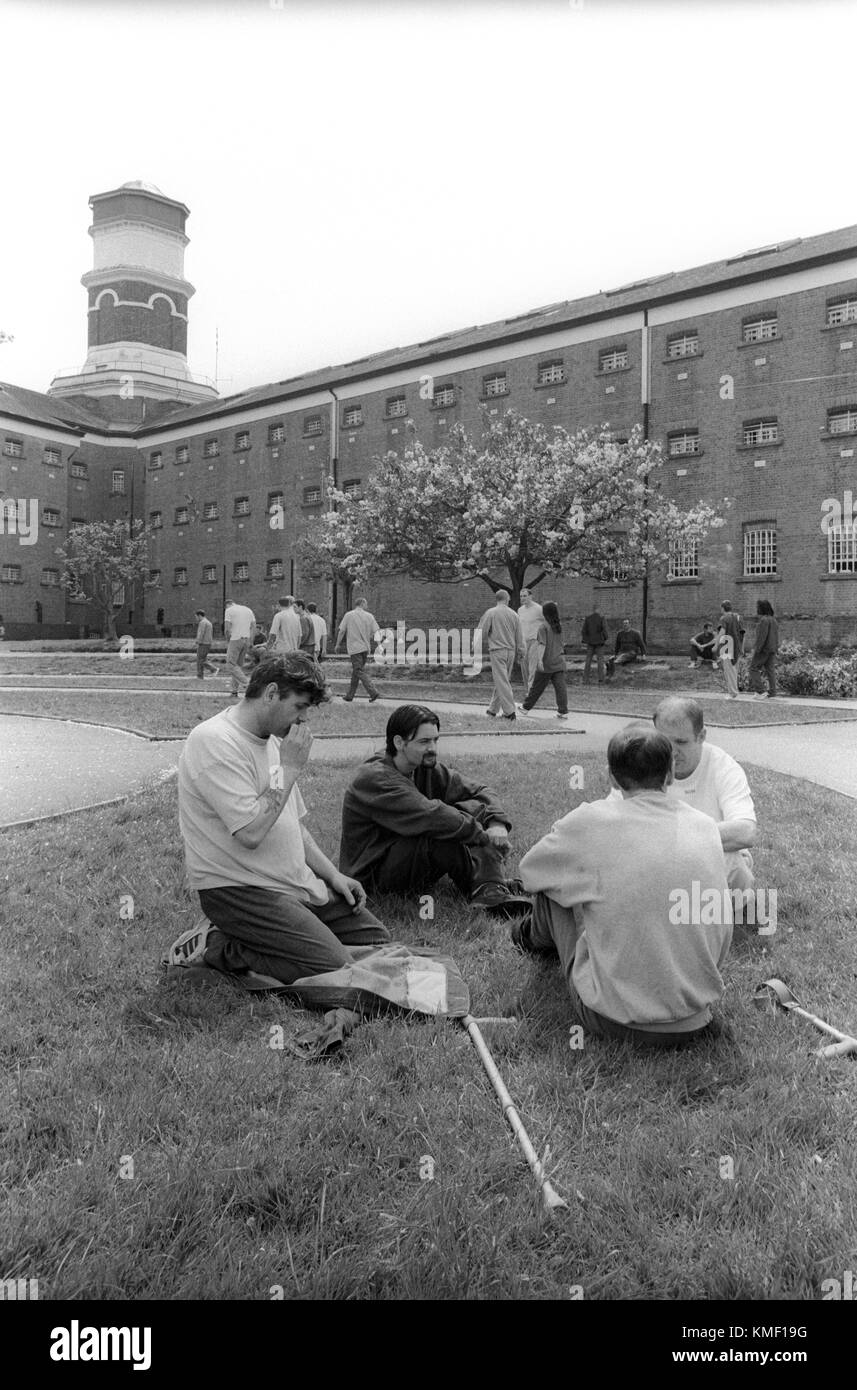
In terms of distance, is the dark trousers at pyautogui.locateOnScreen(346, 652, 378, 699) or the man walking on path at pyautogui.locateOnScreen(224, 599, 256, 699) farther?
the man walking on path at pyautogui.locateOnScreen(224, 599, 256, 699)

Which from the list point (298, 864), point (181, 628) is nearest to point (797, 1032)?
point (298, 864)

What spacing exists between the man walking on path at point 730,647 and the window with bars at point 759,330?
42.5ft

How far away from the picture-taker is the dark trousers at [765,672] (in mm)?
20750

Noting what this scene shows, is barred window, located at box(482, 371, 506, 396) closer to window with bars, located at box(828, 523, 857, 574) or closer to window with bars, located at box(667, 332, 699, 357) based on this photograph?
window with bars, located at box(667, 332, 699, 357)

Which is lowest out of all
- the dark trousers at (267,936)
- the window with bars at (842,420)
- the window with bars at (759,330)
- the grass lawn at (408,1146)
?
the grass lawn at (408,1146)

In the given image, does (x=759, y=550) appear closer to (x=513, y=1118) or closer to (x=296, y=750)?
(x=296, y=750)

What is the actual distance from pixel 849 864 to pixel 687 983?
327 centimetres

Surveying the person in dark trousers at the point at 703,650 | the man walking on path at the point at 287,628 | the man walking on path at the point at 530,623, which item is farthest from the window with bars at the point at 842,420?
the man walking on path at the point at 287,628

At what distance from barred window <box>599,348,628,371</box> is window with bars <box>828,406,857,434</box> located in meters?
8.00

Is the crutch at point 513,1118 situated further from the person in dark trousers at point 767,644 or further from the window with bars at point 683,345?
the window with bars at point 683,345

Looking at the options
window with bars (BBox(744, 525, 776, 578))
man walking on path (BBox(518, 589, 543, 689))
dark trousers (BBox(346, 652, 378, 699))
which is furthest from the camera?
window with bars (BBox(744, 525, 776, 578))

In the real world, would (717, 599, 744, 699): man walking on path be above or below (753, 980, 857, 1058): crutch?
above

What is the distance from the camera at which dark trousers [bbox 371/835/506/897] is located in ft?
18.1

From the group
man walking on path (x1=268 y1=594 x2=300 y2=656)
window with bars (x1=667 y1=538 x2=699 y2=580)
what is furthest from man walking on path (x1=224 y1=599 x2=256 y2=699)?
window with bars (x1=667 y1=538 x2=699 y2=580)
